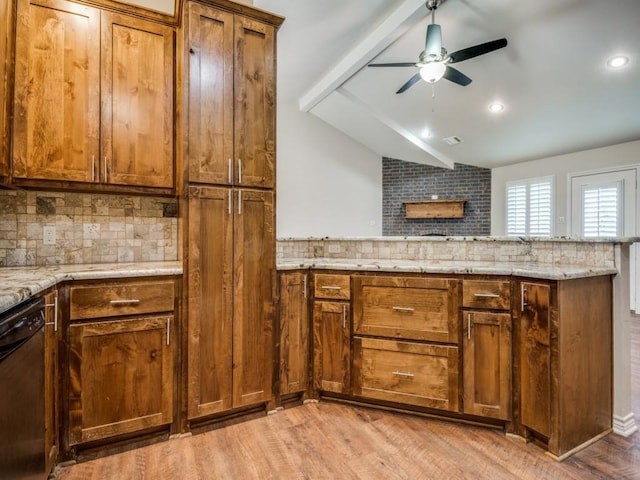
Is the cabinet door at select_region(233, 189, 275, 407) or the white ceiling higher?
the white ceiling

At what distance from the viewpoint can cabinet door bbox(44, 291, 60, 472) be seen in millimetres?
1524

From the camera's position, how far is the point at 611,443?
185 centimetres

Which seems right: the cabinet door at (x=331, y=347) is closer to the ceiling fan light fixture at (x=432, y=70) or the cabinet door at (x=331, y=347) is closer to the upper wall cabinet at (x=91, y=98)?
the upper wall cabinet at (x=91, y=98)

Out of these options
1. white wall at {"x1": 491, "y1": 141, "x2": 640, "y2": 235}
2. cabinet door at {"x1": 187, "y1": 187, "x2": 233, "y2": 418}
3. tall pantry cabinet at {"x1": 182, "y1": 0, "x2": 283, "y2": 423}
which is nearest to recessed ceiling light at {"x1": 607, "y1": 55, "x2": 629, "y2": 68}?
white wall at {"x1": 491, "y1": 141, "x2": 640, "y2": 235}

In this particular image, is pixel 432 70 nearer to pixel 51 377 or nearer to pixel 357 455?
pixel 357 455

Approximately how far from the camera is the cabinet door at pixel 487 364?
1.91m

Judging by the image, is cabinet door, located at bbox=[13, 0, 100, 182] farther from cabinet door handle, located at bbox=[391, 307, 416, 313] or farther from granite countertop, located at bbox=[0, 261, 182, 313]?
cabinet door handle, located at bbox=[391, 307, 416, 313]

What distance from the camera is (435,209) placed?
7.36 metres

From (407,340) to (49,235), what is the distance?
2306 mm

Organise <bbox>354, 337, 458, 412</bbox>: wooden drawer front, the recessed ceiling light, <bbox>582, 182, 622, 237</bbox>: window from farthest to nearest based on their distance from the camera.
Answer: <bbox>582, 182, 622, 237</bbox>: window, the recessed ceiling light, <bbox>354, 337, 458, 412</bbox>: wooden drawer front

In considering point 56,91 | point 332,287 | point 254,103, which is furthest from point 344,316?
point 56,91

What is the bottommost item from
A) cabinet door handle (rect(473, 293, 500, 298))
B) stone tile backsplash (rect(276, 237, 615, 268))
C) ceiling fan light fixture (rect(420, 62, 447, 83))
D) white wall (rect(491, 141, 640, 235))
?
cabinet door handle (rect(473, 293, 500, 298))

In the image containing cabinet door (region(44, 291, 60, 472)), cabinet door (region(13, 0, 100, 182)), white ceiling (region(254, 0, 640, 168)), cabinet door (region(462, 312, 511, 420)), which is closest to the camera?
cabinet door (region(44, 291, 60, 472))

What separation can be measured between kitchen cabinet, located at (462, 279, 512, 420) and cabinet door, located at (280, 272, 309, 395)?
983 millimetres
